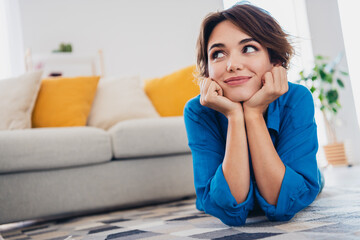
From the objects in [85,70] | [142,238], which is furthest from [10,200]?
[85,70]

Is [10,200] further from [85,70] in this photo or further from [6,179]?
[85,70]

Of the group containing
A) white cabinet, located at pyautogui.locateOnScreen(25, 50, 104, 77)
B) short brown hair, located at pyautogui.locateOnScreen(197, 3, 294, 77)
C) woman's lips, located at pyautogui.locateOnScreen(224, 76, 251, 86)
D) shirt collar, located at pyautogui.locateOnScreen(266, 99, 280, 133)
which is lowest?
shirt collar, located at pyautogui.locateOnScreen(266, 99, 280, 133)

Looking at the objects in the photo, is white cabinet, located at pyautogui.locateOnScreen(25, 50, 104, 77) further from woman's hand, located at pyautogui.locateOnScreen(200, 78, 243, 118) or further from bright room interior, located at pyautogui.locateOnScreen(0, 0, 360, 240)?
woman's hand, located at pyautogui.locateOnScreen(200, 78, 243, 118)

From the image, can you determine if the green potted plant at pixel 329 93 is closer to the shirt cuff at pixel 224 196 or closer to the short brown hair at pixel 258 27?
the short brown hair at pixel 258 27

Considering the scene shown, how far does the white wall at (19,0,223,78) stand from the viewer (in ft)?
13.6

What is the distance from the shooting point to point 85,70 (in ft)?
13.6

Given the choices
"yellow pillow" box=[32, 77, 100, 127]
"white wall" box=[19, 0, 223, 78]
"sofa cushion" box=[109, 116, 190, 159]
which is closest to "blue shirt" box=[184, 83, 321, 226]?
"sofa cushion" box=[109, 116, 190, 159]

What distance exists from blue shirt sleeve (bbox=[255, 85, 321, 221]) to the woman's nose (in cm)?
21

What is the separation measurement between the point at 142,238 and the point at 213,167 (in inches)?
11.2

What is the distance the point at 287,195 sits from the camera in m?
0.93

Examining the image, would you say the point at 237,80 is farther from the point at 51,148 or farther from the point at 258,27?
the point at 51,148

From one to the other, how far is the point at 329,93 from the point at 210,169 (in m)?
3.03

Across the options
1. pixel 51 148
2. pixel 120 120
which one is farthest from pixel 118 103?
pixel 51 148

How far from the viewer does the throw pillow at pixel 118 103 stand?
2.39 m
